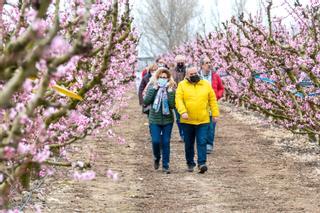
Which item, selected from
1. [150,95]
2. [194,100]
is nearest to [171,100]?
[150,95]

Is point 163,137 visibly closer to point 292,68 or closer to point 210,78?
point 292,68

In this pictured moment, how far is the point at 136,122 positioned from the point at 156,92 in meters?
10.3

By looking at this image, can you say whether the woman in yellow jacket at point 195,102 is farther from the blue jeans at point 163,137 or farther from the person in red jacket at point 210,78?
the person in red jacket at point 210,78

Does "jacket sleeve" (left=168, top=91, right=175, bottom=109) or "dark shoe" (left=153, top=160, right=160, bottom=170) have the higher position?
"jacket sleeve" (left=168, top=91, right=175, bottom=109)

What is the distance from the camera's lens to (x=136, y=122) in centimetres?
2091

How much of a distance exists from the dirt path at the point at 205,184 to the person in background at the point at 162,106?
19.6 inches

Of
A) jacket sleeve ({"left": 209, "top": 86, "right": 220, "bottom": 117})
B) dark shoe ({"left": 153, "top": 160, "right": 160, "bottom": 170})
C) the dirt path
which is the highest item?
jacket sleeve ({"left": 209, "top": 86, "right": 220, "bottom": 117})

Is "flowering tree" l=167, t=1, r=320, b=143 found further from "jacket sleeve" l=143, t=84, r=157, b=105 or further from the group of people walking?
"jacket sleeve" l=143, t=84, r=157, b=105

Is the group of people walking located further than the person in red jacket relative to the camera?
No

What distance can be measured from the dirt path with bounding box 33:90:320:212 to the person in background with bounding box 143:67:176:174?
497 mm

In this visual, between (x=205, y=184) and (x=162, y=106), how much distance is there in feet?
4.73

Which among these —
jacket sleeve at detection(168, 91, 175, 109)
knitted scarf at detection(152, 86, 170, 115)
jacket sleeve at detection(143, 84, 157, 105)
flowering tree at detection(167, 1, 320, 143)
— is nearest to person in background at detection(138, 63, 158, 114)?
jacket sleeve at detection(143, 84, 157, 105)

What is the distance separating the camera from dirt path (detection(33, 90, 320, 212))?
27.4 ft

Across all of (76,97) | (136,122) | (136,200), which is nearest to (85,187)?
(136,200)
